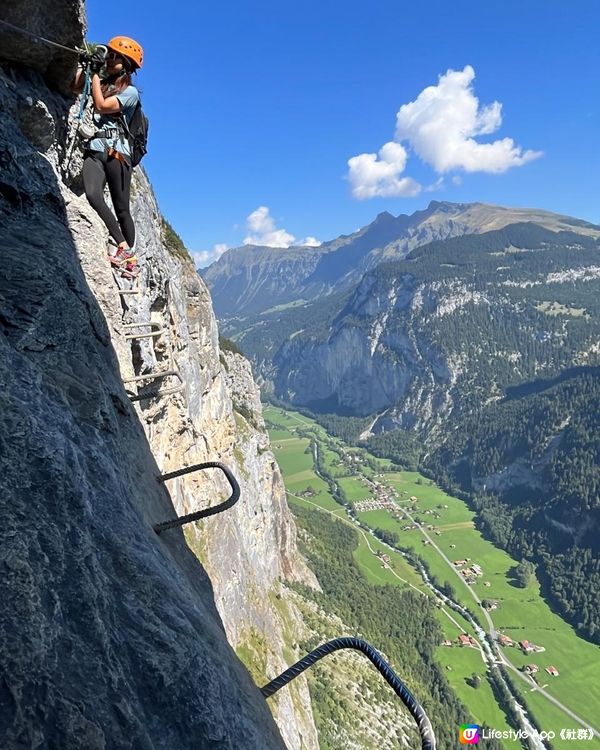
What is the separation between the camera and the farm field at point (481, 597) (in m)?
82.6

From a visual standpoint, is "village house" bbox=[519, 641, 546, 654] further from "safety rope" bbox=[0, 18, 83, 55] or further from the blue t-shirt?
"safety rope" bbox=[0, 18, 83, 55]

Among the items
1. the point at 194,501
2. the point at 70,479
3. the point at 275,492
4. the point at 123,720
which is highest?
the point at 70,479

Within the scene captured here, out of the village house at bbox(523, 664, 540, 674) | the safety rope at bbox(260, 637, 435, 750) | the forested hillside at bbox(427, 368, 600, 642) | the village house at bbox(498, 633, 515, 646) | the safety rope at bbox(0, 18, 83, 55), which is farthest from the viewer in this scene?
the forested hillside at bbox(427, 368, 600, 642)

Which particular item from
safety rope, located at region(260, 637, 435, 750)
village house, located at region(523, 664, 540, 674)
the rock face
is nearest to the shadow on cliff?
the rock face

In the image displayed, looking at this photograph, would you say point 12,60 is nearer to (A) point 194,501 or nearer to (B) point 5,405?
(B) point 5,405

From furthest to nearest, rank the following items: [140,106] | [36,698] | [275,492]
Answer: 1. [275,492]
2. [140,106]
3. [36,698]

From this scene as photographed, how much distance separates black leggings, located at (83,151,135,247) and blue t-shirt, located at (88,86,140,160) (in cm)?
16

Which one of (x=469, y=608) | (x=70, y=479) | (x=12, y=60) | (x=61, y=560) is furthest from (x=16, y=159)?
(x=469, y=608)

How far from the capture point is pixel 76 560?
12.4ft

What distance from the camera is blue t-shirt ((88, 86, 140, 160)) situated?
816 cm

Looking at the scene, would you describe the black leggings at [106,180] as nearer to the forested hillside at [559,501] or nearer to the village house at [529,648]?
the village house at [529,648]

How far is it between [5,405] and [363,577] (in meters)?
119

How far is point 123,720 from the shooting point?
10.9 feet

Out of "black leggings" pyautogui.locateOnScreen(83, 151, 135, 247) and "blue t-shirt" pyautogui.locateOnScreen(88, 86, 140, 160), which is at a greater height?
"blue t-shirt" pyautogui.locateOnScreen(88, 86, 140, 160)
